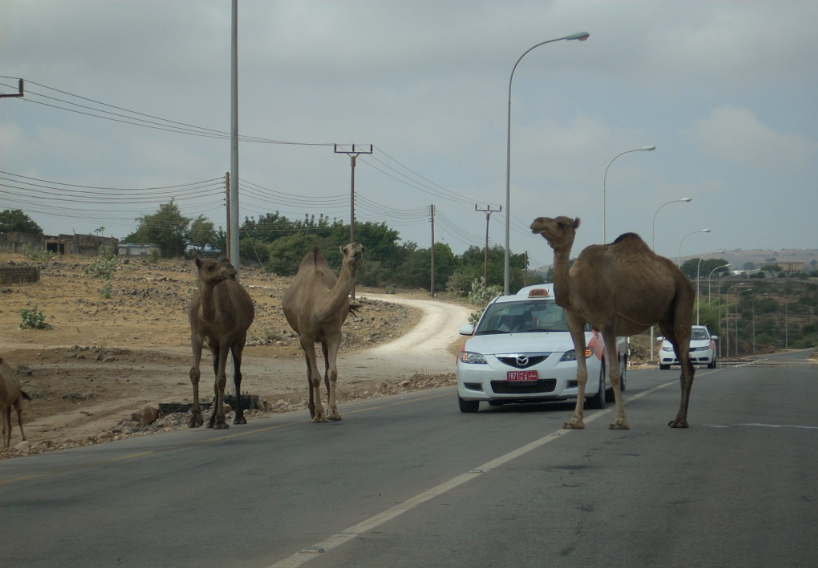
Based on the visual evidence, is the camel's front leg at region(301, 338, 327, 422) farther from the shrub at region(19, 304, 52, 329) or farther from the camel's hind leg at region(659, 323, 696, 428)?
the shrub at region(19, 304, 52, 329)

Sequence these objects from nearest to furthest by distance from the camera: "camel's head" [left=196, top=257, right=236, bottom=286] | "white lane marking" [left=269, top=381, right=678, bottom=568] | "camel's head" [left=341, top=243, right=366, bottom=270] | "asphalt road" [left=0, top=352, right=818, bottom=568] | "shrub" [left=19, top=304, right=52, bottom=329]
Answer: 1. "white lane marking" [left=269, top=381, right=678, bottom=568]
2. "asphalt road" [left=0, top=352, right=818, bottom=568]
3. "camel's head" [left=196, top=257, right=236, bottom=286]
4. "camel's head" [left=341, top=243, right=366, bottom=270]
5. "shrub" [left=19, top=304, right=52, bottom=329]

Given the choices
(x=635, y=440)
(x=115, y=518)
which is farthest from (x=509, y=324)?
(x=115, y=518)

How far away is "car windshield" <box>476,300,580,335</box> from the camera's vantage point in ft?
53.0

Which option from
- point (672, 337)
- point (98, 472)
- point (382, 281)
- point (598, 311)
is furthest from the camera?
point (382, 281)

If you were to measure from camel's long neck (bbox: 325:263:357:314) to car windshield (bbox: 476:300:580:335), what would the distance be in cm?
293

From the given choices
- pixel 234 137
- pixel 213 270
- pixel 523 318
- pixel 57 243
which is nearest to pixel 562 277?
pixel 523 318

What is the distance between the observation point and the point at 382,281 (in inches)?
4040

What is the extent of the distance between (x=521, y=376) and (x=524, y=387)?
8.2 inches

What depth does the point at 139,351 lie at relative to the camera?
3228 cm

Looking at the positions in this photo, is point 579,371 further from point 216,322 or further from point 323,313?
point 216,322

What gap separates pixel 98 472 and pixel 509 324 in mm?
8134

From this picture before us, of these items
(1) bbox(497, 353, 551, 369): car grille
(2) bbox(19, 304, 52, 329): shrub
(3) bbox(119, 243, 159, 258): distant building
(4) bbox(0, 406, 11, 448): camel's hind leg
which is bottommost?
(4) bbox(0, 406, 11, 448): camel's hind leg

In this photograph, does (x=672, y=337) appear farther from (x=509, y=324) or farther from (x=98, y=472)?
(x=98, y=472)

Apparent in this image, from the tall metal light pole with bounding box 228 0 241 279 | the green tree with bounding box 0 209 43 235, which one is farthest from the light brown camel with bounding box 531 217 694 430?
the green tree with bounding box 0 209 43 235
